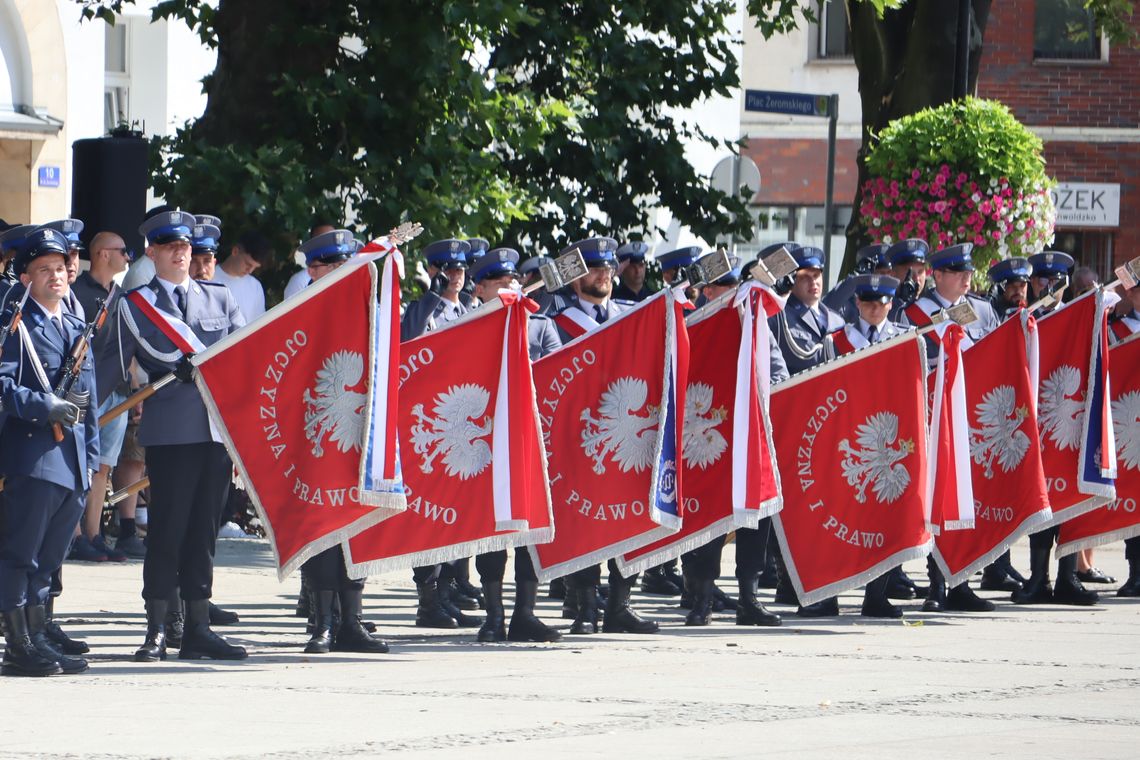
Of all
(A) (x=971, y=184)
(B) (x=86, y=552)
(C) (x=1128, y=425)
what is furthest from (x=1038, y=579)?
(B) (x=86, y=552)

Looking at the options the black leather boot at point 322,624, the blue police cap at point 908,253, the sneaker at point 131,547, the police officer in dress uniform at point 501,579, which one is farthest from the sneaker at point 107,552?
the blue police cap at point 908,253

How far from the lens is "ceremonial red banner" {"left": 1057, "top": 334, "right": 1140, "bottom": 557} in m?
14.1

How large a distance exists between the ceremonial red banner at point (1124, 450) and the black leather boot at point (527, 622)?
406cm

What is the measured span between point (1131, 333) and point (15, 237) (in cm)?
701

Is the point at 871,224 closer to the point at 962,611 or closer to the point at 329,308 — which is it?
the point at 962,611

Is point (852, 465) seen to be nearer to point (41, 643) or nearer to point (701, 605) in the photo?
point (701, 605)

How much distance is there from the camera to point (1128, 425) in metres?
14.2

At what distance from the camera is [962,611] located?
43.9 ft

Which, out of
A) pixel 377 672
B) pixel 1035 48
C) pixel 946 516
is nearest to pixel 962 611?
pixel 946 516

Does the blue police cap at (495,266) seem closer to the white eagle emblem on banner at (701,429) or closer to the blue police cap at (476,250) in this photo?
the blue police cap at (476,250)

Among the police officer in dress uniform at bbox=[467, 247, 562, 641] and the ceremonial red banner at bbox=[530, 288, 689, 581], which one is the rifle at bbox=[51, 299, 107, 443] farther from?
the ceremonial red banner at bbox=[530, 288, 689, 581]

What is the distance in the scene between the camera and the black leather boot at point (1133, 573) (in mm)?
14430

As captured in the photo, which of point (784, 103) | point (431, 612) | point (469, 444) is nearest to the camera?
point (469, 444)

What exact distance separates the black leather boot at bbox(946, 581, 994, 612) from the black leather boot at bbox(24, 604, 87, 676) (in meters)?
5.51
